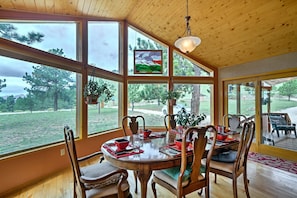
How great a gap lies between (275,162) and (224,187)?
6.04 ft

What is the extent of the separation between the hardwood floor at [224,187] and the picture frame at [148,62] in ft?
9.82

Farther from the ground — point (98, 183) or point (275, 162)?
point (98, 183)

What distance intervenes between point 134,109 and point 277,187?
3629 millimetres

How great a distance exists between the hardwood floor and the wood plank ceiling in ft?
8.71

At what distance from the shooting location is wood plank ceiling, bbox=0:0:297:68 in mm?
3121

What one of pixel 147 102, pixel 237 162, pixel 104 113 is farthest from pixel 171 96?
pixel 237 162

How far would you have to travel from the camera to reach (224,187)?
2775 mm

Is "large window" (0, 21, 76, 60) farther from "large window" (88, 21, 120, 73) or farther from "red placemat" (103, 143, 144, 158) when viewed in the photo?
"red placemat" (103, 143, 144, 158)

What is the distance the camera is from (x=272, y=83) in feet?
14.4

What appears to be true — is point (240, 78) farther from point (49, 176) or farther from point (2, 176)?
point (2, 176)

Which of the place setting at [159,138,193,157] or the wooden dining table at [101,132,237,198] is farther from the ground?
the place setting at [159,138,193,157]

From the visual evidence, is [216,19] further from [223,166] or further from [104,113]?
[104,113]

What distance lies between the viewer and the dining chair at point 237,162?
7.18 feet

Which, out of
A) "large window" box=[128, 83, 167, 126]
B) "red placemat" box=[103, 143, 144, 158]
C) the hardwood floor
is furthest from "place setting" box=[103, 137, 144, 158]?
"large window" box=[128, 83, 167, 126]
